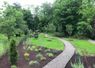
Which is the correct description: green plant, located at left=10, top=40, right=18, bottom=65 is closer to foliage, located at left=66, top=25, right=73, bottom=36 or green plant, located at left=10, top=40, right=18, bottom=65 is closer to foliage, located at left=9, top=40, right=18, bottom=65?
foliage, located at left=9, top=40, right=18, bottom=65

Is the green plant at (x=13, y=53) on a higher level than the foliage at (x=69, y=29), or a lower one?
higher

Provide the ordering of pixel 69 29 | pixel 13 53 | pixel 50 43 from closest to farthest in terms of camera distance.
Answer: pixel 13 53 → pixel 50 43 → pixel 69 29

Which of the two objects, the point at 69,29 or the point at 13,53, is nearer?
the point at 13,53

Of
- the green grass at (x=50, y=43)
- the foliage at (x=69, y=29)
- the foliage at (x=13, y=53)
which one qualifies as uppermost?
the foliage at (x=13, y=53)

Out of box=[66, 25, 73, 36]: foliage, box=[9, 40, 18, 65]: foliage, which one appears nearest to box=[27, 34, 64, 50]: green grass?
box=[9, 40, 18, 65]: foliage

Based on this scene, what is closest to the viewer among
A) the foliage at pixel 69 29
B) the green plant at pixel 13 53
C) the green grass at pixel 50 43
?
the green plant at pixel 13 53

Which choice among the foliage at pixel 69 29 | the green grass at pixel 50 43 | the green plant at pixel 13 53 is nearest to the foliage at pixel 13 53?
the green plant at pixel 13 53

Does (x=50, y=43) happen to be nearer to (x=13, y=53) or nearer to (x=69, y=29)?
(x=13, y=53)

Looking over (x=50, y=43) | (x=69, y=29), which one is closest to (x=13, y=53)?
(x=50, y=43)

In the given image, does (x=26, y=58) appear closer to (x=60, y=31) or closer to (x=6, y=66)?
(x=6, y=66)

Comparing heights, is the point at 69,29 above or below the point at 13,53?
below

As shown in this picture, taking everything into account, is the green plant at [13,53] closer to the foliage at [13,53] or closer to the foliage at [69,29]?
the foliage at [13,53]

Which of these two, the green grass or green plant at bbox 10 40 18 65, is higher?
green plant at bbox 10 40 18 65

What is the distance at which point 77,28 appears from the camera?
148ft
